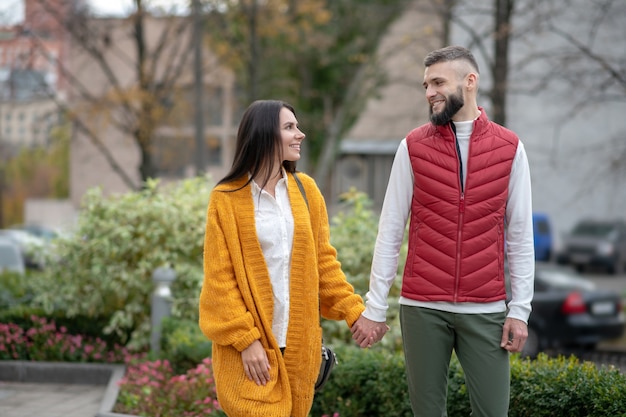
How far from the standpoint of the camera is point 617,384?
4664 mm

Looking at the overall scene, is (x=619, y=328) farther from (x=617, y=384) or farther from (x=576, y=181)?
(x=576, y=181)

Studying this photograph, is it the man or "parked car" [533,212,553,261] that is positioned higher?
the man

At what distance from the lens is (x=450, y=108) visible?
3.88 meters

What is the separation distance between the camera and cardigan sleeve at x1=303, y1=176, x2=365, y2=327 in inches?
158

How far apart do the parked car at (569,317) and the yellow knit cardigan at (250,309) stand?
9.30 m

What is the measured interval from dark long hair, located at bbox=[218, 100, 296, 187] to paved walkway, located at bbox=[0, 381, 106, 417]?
356 cm

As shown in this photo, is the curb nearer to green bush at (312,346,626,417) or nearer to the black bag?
green bush at (312,346,626,417)

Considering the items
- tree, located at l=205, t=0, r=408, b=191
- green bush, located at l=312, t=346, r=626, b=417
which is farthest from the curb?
tree, located at l=205, t=0, r=408, b=191

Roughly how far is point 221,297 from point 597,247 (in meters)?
28.7

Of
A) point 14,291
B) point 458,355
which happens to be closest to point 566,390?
point 458,355

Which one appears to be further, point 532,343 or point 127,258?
point 532,343

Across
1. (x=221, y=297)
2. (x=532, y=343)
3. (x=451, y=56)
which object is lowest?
(x=532, y=343)

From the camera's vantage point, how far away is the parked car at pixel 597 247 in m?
30.5

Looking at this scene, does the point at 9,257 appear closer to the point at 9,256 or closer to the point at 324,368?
the point at 9,256
